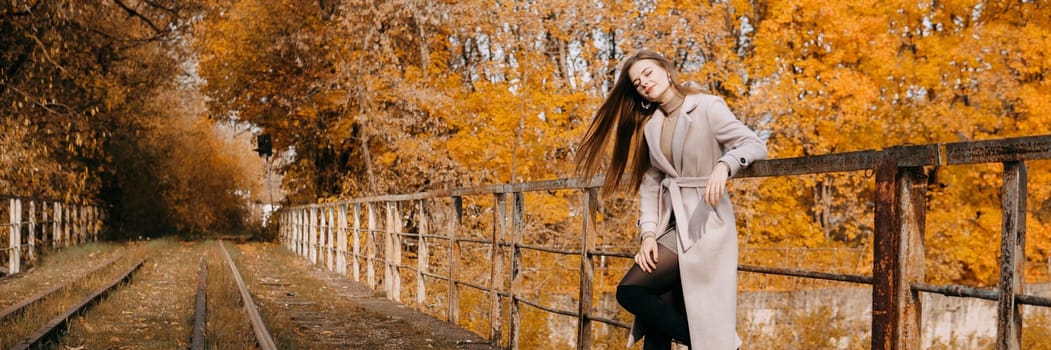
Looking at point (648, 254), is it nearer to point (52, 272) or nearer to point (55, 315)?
point (55, 315)

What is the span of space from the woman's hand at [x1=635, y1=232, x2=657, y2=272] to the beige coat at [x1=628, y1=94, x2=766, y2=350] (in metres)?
0.14

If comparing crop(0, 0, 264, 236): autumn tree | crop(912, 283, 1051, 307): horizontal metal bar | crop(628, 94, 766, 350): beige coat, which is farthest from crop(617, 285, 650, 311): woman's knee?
crop(0, 0, 264, 236): autumn tree

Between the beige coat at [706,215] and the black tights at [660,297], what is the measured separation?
110mm

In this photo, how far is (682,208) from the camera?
3.37 meters

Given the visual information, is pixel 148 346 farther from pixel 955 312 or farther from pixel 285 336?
pixel 955 312

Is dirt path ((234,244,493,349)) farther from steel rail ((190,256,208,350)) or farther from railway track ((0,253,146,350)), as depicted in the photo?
railway track ((0,253,146,350))

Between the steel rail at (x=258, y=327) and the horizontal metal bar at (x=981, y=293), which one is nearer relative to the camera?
the horizontal metal bar at (x=981, y=293)

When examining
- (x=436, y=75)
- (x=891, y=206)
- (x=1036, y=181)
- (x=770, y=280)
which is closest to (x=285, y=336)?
(x=891, y=206)

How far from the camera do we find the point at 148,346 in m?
6.78

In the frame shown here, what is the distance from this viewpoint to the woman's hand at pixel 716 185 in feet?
10.3

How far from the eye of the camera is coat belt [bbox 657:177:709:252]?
3322mm

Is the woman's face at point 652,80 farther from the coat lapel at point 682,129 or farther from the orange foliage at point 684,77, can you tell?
the orange foliage at point 684,77

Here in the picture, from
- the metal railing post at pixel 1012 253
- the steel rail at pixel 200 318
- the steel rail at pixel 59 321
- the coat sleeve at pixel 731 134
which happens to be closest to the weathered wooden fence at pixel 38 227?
the steel rail at pixel 59 321

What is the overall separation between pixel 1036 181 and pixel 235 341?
61.1ft
